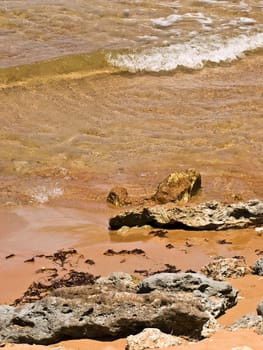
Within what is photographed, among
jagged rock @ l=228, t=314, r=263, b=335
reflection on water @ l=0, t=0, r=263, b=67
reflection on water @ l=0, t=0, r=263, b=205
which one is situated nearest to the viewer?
jagged rock @ l=228, t=314, r=263, b=335

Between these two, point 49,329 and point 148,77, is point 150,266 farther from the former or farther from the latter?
point 148,77

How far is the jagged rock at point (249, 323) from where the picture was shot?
5.01 meters

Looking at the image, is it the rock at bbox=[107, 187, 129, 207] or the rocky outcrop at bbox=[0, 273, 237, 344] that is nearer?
the rocky outcrop at bbox=[0, 273, 237, 344]

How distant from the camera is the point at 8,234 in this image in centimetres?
826

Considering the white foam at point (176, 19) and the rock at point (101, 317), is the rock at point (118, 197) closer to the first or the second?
the rock at point (101, 317)

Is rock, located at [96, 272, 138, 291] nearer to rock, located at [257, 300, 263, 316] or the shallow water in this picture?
the shallow water

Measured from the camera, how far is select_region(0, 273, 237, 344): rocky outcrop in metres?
5.05

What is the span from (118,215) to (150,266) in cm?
142

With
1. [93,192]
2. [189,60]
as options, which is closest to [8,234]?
[93,192]

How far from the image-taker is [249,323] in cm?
511

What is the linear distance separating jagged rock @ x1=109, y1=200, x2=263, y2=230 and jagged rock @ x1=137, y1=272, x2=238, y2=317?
2517mm

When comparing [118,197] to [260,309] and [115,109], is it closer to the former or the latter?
[260,309]

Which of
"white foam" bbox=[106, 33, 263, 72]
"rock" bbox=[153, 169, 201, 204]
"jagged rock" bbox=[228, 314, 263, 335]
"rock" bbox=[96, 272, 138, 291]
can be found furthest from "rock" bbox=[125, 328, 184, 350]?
"white foam" bbox=[106, 33, 263, 72]

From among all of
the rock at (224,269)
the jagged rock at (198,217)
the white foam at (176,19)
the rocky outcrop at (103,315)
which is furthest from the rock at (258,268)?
the white foam at (176,19)
